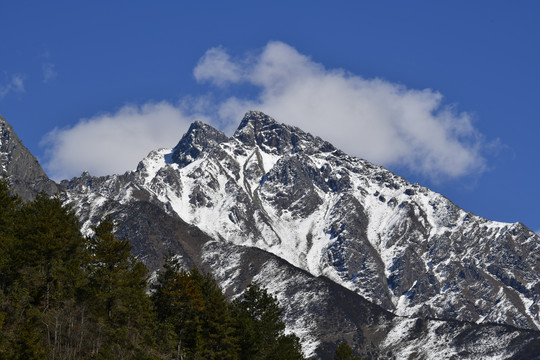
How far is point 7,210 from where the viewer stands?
346 feet

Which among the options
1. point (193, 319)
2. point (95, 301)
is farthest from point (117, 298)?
point (193, 319)

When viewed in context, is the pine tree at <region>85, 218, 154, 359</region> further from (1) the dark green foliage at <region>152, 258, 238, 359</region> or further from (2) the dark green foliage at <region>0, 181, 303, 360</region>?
(1) the dark green foliage at <region>152, 258, 238, 359</region>

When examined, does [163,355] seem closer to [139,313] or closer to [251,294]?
[139,313]

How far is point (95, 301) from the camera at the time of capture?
315 ft

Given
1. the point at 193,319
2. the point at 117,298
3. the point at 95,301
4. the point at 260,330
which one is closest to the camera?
the point at 95,301

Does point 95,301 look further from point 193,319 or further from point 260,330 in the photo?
point 260,330

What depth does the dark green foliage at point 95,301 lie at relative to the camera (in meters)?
88.8

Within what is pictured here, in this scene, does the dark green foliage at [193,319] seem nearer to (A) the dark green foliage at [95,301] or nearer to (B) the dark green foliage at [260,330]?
(A) the dark green foliage at [95,301]

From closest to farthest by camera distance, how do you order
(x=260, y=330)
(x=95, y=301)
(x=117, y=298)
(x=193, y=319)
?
(x=95, y=301), (x=117, y=298), (x=193, y=319), (x=260, y=330)

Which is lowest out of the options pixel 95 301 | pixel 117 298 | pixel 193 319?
pixel 193 319

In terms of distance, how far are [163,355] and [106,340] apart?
7.51 m

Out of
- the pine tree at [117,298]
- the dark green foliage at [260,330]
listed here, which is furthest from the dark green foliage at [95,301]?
the dark green foliage at [260,330]

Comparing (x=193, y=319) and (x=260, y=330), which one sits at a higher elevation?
(x=260, y=330)

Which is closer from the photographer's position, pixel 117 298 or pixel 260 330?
pixel 117 298
